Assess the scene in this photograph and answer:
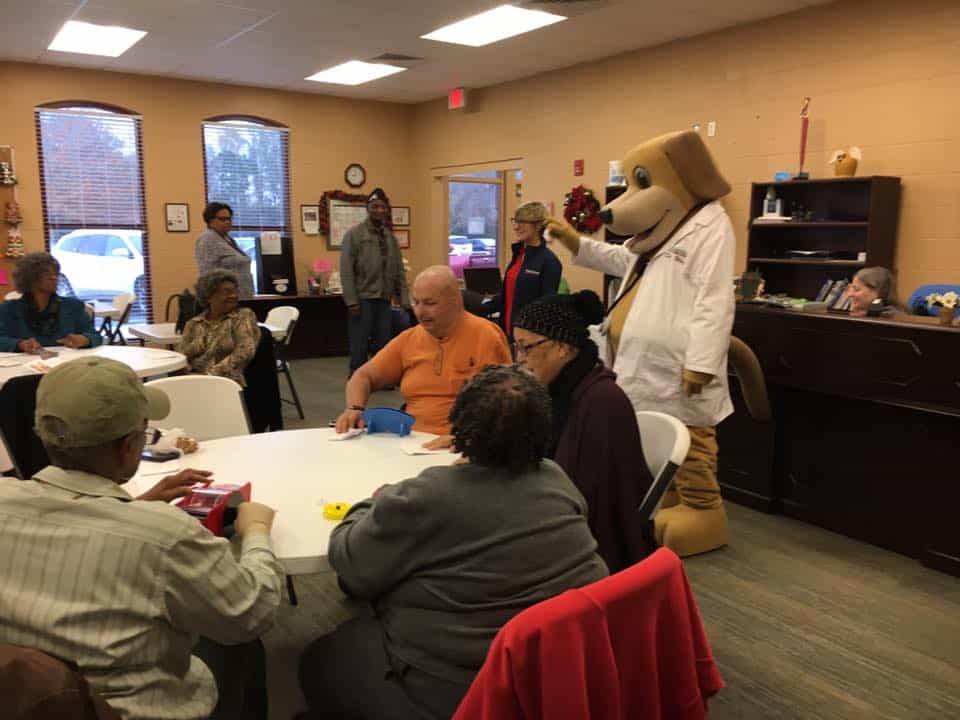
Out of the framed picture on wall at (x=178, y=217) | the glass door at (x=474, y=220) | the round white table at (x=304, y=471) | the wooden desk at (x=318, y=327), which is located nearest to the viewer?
the round white table at (x=304, y=471)

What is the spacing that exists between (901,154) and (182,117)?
6.64 metres

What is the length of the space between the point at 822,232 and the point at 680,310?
8.78ft

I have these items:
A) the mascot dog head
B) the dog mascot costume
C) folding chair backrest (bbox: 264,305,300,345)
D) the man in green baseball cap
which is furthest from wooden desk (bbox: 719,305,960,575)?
folding chair backrest (bbox: 264,305,300,345)

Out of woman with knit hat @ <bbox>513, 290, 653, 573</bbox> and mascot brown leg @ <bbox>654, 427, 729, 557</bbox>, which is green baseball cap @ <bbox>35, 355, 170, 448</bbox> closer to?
woman with knit hat @ <bbox>513, 290, 653, 573</bbox>

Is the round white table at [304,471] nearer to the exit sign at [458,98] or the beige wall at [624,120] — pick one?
the beige wall at [624,120]

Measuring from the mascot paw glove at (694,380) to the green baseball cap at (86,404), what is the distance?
2.24m

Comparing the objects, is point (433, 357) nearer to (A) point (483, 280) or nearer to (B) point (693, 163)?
(B) point (693, 163)

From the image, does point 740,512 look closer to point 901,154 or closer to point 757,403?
point 757,403

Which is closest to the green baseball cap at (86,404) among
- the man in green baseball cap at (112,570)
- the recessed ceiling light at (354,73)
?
the man in green baseball cap at (112,570)

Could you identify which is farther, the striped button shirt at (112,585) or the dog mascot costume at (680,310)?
the dog mascot costume at (680,310)

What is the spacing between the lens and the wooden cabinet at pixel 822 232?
477 cm

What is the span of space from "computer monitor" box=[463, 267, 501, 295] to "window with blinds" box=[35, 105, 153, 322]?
3.39 meters

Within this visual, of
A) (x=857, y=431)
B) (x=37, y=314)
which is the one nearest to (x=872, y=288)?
(x=857, y=431)

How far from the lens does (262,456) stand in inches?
88.4
